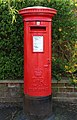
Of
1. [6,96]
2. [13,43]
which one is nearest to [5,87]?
[6,96]

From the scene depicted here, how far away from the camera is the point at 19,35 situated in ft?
17.4

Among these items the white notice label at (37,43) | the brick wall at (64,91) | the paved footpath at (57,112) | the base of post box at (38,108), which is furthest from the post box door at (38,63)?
the brick wall at (64,91)

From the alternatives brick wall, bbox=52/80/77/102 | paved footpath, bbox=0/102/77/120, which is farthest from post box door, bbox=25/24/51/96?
brick wall, bbox=52/80/77/102

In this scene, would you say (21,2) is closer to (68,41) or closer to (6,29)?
(6,29)

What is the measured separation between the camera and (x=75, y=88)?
531cm

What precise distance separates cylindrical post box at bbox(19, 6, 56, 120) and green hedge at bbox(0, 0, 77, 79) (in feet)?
2.71

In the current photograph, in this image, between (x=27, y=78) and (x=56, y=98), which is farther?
(x=56, y=98)

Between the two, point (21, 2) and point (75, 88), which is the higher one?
point (21, 2)

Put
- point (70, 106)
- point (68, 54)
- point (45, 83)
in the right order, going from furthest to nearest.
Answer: point (68, 54) → point (70, 106) → point (45, 83)

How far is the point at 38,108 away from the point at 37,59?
89cm

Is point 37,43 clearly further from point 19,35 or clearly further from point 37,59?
point 19,35

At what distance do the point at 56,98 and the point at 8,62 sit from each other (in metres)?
1.29

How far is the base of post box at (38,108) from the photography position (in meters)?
4.46

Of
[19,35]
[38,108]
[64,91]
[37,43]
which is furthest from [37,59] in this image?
[64,91]
